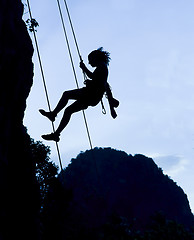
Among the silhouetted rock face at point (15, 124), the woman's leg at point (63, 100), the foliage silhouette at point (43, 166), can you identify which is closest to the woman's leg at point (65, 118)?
the woman's leg at point (63, 100)

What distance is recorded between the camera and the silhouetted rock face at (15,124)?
240 inches

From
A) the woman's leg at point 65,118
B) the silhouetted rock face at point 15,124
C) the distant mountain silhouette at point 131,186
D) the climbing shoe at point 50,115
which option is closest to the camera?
the climbing shoe at point 50,115

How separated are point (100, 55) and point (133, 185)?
8538 centimetres

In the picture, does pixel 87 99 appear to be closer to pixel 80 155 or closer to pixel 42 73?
pixel 42 73

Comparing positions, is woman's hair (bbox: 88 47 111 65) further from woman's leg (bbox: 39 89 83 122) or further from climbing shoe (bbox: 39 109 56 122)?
climbing shoe (bbox: 39 109 56 122)

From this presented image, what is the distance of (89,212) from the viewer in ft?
185

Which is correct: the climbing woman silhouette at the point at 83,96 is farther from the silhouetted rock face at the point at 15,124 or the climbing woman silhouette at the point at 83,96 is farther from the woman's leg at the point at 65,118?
the silhouetted rock face at the point at 15,124

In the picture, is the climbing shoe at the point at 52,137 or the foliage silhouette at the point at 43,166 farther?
the foliage silhouette at the point at 43,166

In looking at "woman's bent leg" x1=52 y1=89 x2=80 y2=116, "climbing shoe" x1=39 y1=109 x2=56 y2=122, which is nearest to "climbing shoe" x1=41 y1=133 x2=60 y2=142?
"climbing shoe" x1=39 y1=109 x2=56 y2=122

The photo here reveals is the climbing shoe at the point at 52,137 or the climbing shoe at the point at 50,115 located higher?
the climbing shoe at the point at 50,115

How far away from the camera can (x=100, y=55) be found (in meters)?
5.85

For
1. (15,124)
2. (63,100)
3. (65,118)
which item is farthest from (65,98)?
(15,124)

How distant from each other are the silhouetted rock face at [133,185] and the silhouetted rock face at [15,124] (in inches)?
2742

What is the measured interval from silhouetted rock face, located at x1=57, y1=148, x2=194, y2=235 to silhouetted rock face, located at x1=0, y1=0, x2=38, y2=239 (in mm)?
69635
